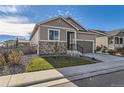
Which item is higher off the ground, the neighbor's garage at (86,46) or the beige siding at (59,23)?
the beige siding at (59,23)

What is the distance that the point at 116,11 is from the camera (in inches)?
645

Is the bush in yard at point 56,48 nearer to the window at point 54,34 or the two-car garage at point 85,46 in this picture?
the window at point 54,34

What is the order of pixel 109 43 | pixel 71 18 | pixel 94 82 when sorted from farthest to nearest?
pixel 109 43 < pixel 71 18 < pixel 94 82

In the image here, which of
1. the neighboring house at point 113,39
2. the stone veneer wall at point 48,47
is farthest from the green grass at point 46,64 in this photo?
the neighboring house at point 113,39

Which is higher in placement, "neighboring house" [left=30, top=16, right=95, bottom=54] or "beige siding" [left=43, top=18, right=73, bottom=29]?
"beige siding" [left=43, top=18, right=73, bottom=29]

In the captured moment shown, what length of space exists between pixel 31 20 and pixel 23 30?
9.74ft

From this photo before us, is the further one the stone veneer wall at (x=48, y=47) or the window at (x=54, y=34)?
the window at (x=54, y=34)

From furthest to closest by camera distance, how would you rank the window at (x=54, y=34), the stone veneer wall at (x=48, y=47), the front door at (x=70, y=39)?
the front door at (x=70, y=39) < the window at (x=54, y=34) < the stone veneer wall at (x=48, y=47)

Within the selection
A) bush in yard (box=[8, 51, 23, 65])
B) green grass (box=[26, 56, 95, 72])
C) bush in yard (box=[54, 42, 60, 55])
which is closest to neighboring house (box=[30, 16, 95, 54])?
bush in yard (box=[54, 42, 60, 55])

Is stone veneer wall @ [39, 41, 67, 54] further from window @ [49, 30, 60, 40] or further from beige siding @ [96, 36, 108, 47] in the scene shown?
beige siding @ [96, 36, 108, 47]

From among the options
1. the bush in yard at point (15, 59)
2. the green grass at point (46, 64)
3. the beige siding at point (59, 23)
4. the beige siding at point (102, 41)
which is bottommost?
the green grass at point (46, 64)

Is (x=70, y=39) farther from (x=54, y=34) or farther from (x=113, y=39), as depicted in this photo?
(x=113, y=39)

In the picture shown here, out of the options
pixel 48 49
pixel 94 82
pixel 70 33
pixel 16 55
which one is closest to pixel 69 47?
pixel 70 33
